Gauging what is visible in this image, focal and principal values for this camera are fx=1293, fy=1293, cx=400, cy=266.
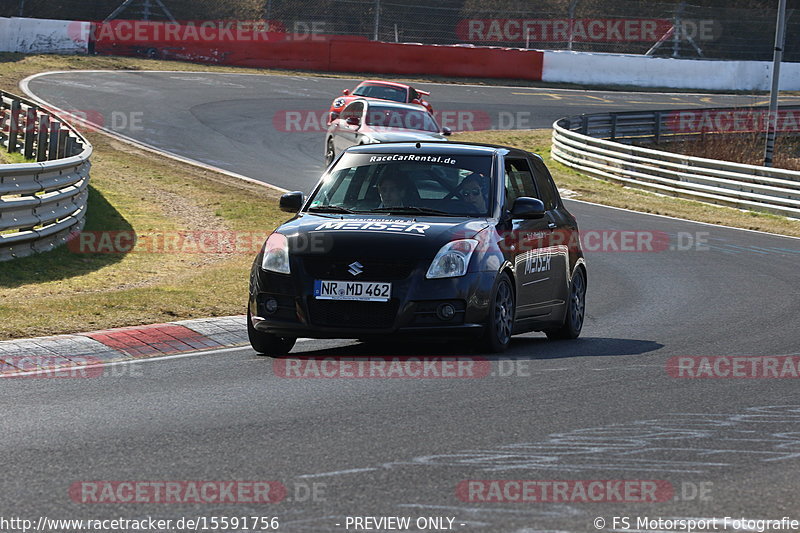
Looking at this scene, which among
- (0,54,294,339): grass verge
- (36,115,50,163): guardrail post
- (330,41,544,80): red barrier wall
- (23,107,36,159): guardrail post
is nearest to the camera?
(0,54,294,339): grass verge

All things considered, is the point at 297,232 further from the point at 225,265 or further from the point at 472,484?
the point at 225,265

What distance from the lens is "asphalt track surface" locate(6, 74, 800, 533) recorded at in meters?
5.63

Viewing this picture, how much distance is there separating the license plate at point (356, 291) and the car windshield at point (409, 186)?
3.59ft

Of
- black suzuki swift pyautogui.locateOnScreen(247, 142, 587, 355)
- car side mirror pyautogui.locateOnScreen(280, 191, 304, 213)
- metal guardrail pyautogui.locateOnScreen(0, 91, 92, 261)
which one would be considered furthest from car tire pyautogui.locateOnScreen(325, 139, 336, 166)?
car side mirror pyautogui.locateOnScreen(280, 191, 304, 213)

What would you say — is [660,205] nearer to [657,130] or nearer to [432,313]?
[657,130]

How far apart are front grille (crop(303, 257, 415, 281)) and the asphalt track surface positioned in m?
0.85

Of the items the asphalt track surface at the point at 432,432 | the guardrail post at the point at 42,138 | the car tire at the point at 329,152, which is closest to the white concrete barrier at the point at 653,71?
the car tire at the point at 329,152

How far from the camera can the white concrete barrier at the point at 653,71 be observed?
52.8m

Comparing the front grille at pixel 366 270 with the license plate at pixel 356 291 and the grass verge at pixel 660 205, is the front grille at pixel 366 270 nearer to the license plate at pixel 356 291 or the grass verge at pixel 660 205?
the license plate at pixel 356 291

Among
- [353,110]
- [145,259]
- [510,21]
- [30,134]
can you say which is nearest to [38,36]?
[30,134]

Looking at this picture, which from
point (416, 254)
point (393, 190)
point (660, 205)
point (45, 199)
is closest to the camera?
point (416, 254)

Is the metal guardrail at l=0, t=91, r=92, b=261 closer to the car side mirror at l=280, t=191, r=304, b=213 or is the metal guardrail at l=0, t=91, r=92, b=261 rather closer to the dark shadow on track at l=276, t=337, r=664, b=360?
the car side mirror at l=280, t=191, r=304, b=213

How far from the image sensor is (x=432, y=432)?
7.13 meters

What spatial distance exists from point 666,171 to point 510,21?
1125 inches
